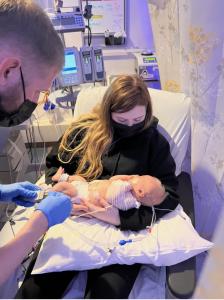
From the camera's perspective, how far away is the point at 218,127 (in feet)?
4.94

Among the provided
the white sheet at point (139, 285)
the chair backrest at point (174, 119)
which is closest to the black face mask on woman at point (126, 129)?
the chair backrest at point (174, 119)

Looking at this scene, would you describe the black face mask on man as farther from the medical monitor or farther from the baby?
the medical monitor

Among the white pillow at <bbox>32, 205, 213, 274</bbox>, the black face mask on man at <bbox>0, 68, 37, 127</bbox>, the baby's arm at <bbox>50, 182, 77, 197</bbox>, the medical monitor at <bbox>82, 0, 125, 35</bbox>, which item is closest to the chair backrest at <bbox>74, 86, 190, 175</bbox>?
the white pillow at <bbox>32, 205, 213, 274</bbox>

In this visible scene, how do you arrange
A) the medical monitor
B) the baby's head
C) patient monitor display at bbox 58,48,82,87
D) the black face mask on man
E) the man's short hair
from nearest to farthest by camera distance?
→ the man's short hair < the black face mask on man < the baby's head < patient monitor display at bbox 58,48,82,87 < the medical monitor

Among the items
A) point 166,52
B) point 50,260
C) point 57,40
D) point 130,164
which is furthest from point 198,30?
point 50,260

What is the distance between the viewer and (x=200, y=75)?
1475mm

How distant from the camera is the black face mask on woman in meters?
1.47

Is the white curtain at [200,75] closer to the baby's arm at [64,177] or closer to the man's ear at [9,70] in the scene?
the baby's arm at [64,177]

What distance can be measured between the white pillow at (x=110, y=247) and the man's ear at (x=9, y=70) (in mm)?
663

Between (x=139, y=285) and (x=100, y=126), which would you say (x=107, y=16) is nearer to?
(x=100, y=126)

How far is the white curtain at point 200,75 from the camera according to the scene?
4.54 ft

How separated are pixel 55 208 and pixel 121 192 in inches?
11.7

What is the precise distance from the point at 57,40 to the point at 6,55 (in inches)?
6.2

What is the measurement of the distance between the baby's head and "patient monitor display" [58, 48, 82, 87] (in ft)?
3.27
